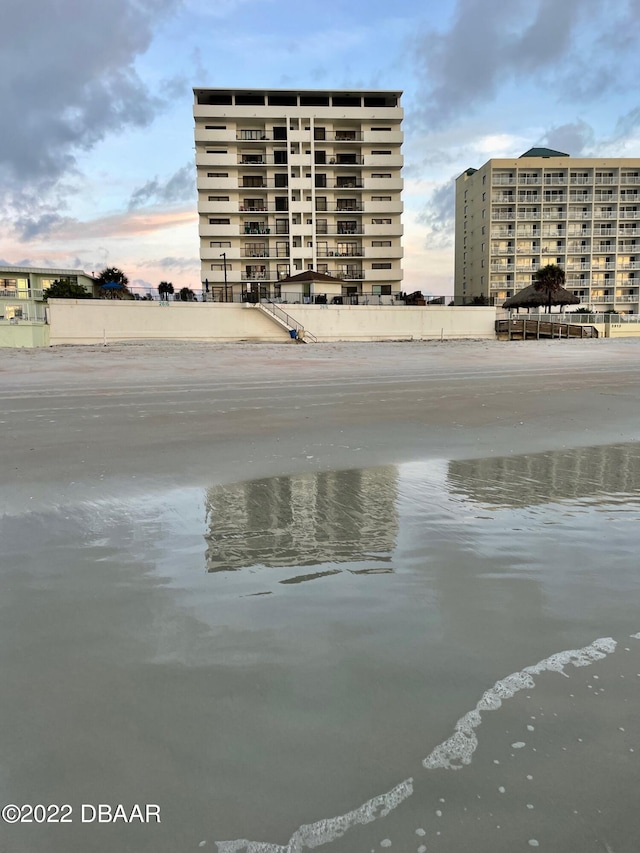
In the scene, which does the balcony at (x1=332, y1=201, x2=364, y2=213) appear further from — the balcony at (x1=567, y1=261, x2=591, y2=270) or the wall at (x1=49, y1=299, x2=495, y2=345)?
the balcony at (x1=567, y1=261, x2=591, y2=270)

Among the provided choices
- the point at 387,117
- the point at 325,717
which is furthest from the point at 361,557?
the point at 387,117

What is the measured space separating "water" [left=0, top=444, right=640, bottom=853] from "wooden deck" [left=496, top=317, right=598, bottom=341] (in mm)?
51646

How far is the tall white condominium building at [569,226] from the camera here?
85.5m

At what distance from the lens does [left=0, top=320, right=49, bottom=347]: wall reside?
3650 cm

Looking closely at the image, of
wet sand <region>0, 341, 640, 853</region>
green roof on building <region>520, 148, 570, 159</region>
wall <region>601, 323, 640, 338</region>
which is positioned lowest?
wet sand <region>0, 341, 640, 853</region>

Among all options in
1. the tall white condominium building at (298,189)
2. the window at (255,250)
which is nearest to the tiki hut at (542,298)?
the tall white condominium building at (298,189)

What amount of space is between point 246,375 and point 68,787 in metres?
17.1

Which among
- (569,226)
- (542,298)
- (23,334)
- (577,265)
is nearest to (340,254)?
(542,298)

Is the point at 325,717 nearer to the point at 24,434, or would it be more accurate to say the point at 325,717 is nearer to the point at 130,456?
the point at 130,456

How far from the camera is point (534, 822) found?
1.90 meters

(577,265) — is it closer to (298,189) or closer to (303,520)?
(298,189)

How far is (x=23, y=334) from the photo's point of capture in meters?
37.7

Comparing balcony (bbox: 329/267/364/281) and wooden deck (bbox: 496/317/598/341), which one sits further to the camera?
balcony (bbox: 329/267/364/281)

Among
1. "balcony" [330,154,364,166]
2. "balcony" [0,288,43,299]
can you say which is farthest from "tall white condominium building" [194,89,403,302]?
"balcony" [0,288,43,299]
